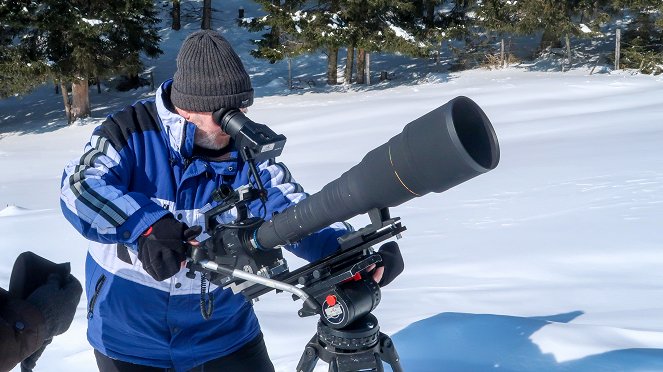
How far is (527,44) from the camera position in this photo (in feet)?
77.0

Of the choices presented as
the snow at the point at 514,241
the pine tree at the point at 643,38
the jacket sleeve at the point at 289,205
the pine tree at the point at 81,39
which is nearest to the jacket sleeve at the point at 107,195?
the jacket sleeve at the point at 289,205

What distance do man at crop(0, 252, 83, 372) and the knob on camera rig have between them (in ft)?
1.11

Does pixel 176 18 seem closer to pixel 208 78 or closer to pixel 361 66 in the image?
pixel 361 66

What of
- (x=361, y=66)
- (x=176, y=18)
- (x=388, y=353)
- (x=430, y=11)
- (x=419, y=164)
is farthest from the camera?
(x=176, y=18)

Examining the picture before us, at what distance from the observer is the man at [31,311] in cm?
159

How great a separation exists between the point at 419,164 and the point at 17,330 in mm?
988

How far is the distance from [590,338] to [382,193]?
180 cm

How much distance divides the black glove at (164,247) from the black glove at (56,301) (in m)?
0.21

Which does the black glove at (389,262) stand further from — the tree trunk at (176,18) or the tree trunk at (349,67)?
the tree trunk at (176,18)

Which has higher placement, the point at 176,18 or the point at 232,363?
the point at 176,18

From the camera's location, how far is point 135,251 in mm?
2137

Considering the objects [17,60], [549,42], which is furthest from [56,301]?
[549,42]

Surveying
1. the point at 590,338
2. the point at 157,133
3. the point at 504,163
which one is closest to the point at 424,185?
the point at 157,133

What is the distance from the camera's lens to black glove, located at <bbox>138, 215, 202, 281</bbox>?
177cm
